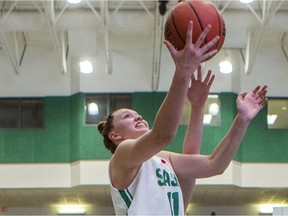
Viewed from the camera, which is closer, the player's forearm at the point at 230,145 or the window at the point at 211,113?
the player's forearm at the point at 230,145

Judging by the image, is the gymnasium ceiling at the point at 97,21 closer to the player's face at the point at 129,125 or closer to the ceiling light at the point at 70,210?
the ceiling light at the point at 70,210

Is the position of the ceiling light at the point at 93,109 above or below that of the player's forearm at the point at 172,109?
above

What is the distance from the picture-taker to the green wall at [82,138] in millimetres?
24516

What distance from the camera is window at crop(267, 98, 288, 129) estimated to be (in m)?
25.2

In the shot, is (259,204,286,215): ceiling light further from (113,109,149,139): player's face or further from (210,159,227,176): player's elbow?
(113,109,149,139): player's face

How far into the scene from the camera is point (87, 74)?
24953 millimetres

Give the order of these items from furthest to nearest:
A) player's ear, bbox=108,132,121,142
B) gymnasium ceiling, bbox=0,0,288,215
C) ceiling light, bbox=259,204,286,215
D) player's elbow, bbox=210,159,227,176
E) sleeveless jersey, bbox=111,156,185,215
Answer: ceiling light, bbox=259,204,286,215 → gymnasium ceiling, bbox=0,0,288,215 → player's ear, bbox=108,132,121,142 → player's elbow, bbox=210,159,227,176 → sleeveless jersey, bbox=111,156,185,215

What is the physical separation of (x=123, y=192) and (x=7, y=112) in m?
21.0

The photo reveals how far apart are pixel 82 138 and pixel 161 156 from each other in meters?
19.1

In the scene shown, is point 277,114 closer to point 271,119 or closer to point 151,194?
point 271,119

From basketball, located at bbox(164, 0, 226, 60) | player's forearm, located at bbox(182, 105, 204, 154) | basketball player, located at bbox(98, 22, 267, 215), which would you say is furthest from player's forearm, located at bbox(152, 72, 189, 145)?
player's forearm, located at bbox(182, 105, 204, 154)

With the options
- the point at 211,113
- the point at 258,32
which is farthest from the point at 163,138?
the point at 211,113

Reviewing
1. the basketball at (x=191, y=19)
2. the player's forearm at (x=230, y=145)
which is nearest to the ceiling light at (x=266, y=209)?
the player's forearm at (x=230, y=145)

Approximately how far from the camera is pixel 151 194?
16.8ft
